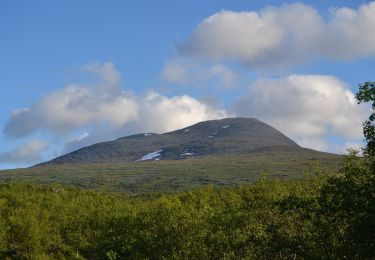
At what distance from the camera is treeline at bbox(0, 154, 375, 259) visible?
107 feet

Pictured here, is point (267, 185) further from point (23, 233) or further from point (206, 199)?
point (23, 233)

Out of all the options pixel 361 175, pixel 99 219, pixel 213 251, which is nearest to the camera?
pixel 361 175

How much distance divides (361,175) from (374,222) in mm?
4145

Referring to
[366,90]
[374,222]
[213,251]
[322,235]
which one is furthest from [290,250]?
[366,90]

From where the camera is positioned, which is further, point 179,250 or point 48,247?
point 48,247

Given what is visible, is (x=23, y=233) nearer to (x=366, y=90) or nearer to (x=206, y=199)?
(x=206, y=199)

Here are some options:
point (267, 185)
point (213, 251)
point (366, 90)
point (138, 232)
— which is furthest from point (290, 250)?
point (267, 185)

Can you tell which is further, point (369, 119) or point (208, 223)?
point (208, 223)

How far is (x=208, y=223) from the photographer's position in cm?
6062

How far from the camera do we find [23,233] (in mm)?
80250

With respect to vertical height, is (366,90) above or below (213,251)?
above

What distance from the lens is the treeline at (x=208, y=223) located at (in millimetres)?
32688

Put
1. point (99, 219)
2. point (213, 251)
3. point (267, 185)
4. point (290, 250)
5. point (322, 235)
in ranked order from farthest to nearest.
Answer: point (99, 219) < point (267, 185) < point (213, 251) < point (290, 250) < point (322, 235)

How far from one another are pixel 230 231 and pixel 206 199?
37.2 meters
